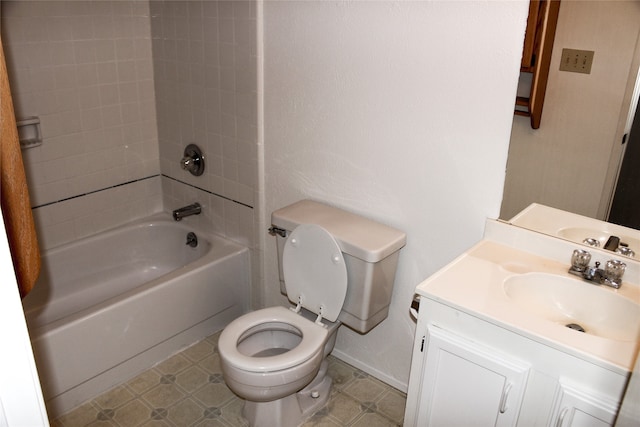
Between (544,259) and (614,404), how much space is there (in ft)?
1.95

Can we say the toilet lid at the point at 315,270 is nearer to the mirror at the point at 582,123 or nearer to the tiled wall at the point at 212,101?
the tiled wall at the point at 212,101

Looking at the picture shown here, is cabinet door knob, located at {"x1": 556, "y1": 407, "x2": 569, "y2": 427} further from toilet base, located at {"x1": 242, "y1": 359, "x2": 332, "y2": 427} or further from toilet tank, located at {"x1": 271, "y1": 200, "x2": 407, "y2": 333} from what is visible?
toilet base, located at {"x1": 242, "y1": 359, "x2": 332, "y2": 427}

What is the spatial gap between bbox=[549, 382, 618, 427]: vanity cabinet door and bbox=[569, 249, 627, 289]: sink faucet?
1.38 feet

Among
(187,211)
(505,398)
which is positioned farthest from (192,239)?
(505,398)

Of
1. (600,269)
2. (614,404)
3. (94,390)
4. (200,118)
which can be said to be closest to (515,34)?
(600,269)

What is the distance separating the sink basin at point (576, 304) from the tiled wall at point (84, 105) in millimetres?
2113

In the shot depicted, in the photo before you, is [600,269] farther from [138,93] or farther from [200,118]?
[138,93]

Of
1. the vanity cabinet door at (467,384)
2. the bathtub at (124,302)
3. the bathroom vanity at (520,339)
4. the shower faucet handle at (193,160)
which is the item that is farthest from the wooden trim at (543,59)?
the shower faucet handle at (193,160)

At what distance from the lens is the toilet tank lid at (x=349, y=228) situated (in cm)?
201

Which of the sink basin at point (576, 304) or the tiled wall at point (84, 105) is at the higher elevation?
the tiled wall at point (84, 105)

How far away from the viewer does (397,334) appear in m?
2.32

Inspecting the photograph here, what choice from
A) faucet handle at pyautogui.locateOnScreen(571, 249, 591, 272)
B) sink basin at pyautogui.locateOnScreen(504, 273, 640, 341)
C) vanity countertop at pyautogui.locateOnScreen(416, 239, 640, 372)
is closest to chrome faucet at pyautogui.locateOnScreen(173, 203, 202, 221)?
vanity countertop at pyautogui.locateOnScreen(416, 239, 640, 372)

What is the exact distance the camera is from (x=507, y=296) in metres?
1.61

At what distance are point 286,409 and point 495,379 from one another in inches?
36.5
